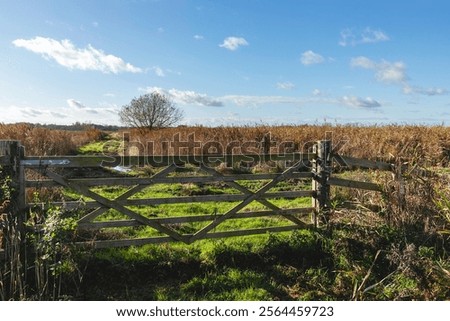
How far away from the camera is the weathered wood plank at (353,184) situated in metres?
7.38

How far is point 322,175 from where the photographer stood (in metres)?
7.36

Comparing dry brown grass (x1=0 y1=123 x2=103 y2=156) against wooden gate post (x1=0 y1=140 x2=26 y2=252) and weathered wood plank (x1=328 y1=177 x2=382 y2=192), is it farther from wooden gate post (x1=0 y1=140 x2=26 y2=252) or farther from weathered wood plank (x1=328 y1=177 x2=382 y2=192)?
weathered wood plank (x1=328 y1=177 x2=382 y2=192)

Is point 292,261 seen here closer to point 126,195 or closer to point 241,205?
point 241,205

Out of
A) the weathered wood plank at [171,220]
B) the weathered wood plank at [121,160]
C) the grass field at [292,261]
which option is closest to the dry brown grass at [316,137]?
the grass field at [292,261]

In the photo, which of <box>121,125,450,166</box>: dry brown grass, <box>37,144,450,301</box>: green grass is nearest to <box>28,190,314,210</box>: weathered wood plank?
<box>37,144,450,301</box>: green grass

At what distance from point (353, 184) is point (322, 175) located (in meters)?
0.65

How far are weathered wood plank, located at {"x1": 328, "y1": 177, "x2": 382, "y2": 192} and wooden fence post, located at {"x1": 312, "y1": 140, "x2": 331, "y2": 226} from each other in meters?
0.13

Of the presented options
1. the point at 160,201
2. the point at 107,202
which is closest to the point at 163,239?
the point at 160,201

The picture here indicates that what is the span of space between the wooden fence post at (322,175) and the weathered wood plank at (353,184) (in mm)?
134

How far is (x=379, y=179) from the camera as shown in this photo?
25.3 ft

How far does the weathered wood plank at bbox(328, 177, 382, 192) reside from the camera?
24.2ft

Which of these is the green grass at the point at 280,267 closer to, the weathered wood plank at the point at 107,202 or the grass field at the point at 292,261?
the grass field at the point at 292,261
